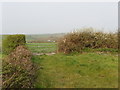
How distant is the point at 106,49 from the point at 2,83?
385 inches

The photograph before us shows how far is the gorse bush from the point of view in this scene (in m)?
12.3

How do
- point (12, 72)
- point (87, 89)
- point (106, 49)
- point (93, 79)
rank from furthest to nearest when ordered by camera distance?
point (106, 49)
point (93, 79)
point (87, 89)
point (12, 72)

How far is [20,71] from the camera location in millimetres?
4027

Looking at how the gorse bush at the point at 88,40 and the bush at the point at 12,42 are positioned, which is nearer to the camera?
the bush at the point at 12,42

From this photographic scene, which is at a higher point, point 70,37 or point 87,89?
point 70,37

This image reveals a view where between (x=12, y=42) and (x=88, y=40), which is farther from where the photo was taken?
(x=88, y=40)

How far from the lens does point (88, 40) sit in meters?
12.9

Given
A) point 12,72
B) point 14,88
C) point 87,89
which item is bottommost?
point 87,89

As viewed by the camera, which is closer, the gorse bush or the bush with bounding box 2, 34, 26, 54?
the bush with bounding box 2, 34, 26, 54

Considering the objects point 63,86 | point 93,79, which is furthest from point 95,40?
point 63,86

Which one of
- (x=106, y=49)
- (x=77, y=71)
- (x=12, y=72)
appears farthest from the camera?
(x=106, y=49)

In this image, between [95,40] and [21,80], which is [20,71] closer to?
[21,80]

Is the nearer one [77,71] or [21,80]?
[21,80]

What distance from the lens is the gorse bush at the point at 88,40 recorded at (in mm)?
12295
